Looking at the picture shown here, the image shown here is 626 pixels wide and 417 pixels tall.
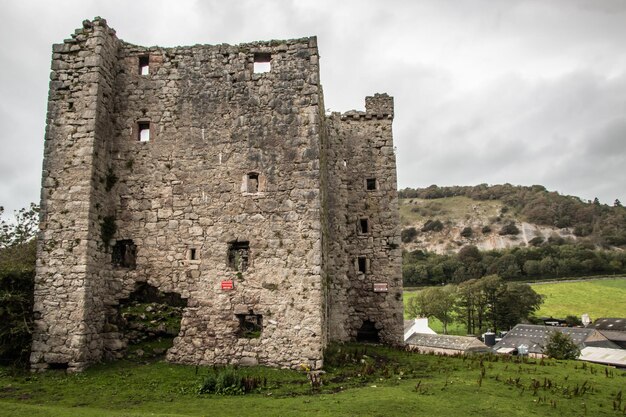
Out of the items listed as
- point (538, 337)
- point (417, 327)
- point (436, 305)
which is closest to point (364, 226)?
point (538, 337)

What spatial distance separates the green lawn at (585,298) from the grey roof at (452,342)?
22.7 metres

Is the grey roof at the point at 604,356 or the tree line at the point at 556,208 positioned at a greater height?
the tree line at the point at 556,208

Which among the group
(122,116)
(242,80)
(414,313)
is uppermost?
(242,80)

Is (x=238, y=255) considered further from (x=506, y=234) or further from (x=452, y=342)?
(x=506, y=234)

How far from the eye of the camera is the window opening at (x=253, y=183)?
14312 millimetres

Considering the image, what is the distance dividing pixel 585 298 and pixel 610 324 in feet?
51.2

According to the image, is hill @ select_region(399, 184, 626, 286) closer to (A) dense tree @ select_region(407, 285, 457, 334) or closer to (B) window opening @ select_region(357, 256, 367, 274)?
(A) dense tree @ select_region(407, 285, 457, 334)

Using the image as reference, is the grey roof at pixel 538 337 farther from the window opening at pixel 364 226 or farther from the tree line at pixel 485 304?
the window opening at pixel 364 226

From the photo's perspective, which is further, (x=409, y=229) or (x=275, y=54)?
(x=409, y=229)

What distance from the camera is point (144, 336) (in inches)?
549

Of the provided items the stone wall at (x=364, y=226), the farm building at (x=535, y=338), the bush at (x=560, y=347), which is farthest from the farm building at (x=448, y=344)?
the stone wall at (x=364, y=226)

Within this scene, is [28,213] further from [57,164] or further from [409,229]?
[409,229]

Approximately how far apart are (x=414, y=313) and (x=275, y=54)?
61.4 meters

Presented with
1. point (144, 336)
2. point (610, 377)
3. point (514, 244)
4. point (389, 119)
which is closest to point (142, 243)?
point (144, 336)
